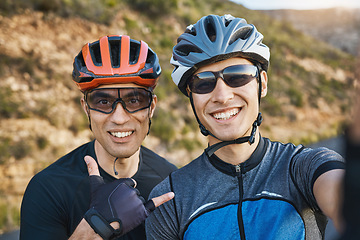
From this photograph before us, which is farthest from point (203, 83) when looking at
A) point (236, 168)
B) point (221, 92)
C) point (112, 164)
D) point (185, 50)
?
point (112, 164)

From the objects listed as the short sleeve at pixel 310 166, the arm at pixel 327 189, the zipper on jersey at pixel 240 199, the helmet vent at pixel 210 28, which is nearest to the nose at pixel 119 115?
the helmet vent at pixel 210 28

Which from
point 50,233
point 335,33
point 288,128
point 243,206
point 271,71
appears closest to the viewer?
point 243,206

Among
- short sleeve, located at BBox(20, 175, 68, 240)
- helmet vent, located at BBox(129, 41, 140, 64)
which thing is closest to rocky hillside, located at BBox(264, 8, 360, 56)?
helmet vent, located at BBox(129, 41, 140, 64)

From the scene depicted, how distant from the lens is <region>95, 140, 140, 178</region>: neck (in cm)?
342

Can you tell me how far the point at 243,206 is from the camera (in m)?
2.34

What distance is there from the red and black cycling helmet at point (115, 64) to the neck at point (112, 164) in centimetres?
68

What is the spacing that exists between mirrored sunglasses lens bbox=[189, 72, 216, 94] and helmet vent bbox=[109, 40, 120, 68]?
113cm

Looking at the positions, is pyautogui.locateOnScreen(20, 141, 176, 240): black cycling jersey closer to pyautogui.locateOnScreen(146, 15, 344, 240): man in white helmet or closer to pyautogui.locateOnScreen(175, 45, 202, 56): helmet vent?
pyautogui.locateOnScreen(146, 15, 344, 240): man in white helmet

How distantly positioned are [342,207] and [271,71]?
1238 inches

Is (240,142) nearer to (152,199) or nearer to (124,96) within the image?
(152,199)

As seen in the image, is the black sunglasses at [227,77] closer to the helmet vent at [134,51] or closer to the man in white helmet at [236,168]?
the man in white helmet at [236,168]

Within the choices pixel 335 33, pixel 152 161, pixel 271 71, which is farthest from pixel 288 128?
pixel 335 33

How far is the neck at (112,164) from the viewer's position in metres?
3.42

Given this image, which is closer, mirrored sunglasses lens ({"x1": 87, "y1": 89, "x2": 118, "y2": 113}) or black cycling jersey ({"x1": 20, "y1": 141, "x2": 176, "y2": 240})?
black cycling jersey ({"x1": 20, "y1": 141, "x2": 176, "y2": 240})
